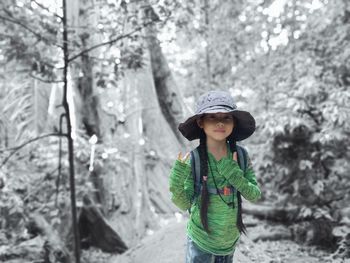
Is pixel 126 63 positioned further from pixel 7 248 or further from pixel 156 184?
pixel 156 184

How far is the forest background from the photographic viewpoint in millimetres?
4348

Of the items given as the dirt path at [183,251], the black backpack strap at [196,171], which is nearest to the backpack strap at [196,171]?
the black backpack strap at [196,171]

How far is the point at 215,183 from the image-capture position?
241 cm

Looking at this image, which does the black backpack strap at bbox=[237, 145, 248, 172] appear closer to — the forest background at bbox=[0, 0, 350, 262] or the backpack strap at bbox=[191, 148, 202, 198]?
the backpack strap at bbox=[191, 148, 202, 198]

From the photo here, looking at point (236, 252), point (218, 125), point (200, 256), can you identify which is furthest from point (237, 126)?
point (236, 252)

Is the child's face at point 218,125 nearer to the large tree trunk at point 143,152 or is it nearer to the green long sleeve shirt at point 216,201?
the green long sleeve shirt at point 216,201

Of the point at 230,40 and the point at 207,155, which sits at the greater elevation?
the point at 230,40

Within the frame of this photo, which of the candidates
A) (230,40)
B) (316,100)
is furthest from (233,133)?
(230,40)

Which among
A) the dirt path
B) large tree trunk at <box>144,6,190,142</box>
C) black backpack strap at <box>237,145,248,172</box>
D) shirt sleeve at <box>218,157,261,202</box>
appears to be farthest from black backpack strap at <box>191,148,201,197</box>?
large tree trunk at <box>144,6,190,142</box>

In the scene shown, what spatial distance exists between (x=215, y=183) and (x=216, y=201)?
0.11 metres

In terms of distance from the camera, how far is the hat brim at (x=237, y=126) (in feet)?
7.94

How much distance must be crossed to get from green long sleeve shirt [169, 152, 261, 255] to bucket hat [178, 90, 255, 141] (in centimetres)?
18

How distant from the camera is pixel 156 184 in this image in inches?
333

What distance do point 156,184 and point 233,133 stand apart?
606cm
